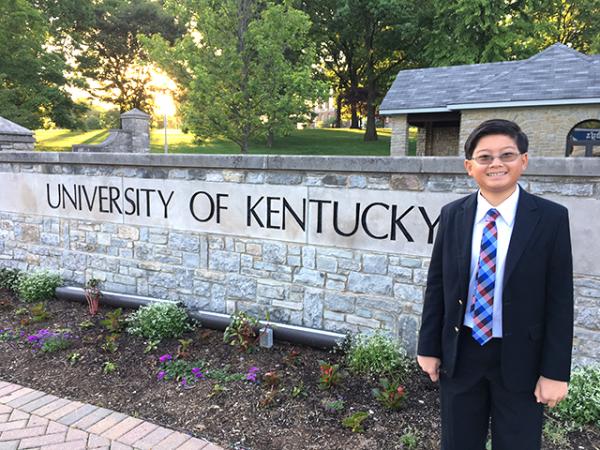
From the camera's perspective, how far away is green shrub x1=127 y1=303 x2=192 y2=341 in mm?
4318

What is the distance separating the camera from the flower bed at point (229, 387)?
2889 millimetres

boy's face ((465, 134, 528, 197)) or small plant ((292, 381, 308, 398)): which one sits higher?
boy's face ((465, 134, 528, 197))

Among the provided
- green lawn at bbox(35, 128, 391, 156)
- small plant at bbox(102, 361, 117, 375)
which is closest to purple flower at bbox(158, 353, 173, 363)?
small plant at bbox(102, 361, 117, 375)

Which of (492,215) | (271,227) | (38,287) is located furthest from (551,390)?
(38,287)

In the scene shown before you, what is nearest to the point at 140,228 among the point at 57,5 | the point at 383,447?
the point at 383,447

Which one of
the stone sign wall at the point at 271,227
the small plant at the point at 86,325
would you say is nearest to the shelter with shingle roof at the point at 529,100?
the stone sign wall at the point at 271,227

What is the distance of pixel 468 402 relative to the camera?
1.94 metres

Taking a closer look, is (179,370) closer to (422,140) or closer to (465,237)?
(465,237)

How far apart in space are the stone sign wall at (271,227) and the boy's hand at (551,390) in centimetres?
189

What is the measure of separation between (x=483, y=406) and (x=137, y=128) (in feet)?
56.8

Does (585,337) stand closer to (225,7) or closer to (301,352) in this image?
(301,352)

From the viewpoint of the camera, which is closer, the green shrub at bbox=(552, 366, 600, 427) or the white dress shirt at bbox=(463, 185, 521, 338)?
the white dress shirt at bbox=(463, 185, 521, 338)

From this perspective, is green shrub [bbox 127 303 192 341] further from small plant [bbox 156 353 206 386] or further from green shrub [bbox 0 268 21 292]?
green shrub [bbox 0 268 21 292]

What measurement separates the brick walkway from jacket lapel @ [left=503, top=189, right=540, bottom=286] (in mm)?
2059
